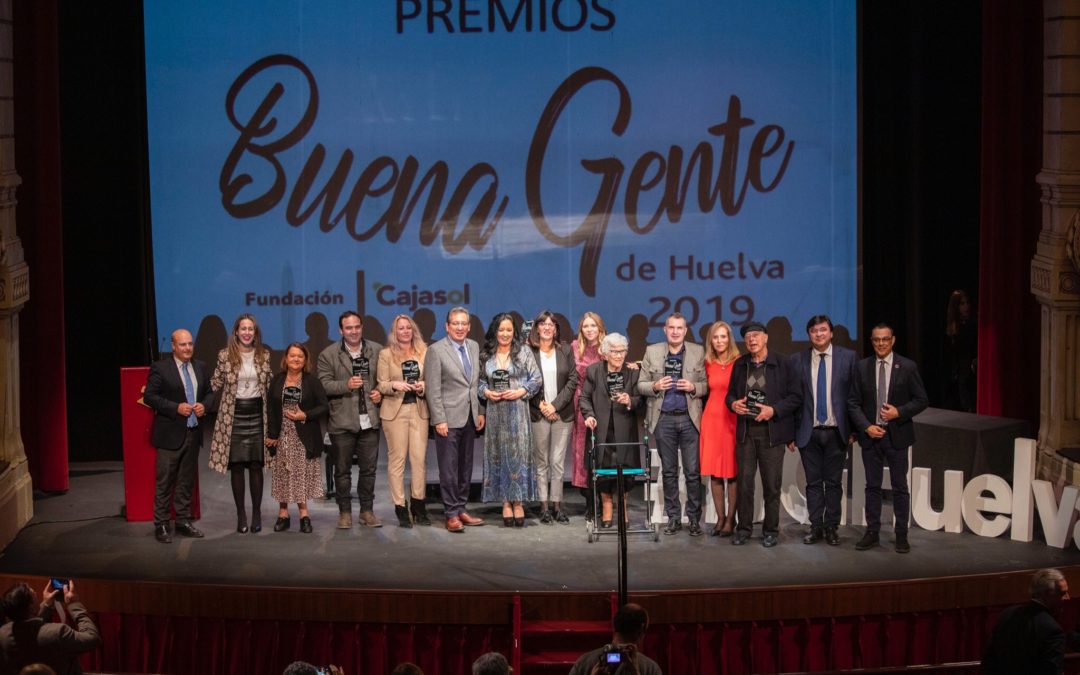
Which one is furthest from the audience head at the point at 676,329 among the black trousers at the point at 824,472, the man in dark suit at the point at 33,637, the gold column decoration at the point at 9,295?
the gold column decoration at the point at 9,295

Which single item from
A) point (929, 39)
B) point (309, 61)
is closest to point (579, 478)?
point (309, 61)

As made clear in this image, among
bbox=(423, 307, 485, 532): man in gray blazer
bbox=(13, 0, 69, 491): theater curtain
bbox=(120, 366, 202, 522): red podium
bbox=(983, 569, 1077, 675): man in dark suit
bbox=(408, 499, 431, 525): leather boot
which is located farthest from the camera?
bbox=(13, 0, 69, 491): theater curtain

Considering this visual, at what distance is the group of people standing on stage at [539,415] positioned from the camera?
727 centimetres

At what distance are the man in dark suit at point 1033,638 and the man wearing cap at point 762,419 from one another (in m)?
2.58

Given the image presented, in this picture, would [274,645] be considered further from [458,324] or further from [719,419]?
[719,419]

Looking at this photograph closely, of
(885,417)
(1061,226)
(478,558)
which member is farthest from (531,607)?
(1061,226)

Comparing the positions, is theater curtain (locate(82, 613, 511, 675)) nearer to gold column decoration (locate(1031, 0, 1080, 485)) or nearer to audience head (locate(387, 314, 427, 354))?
audience head (locate(387, 314, 427, 354))

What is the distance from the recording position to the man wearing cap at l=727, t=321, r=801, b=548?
7234 millimetres

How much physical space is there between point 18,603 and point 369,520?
3.43 meters

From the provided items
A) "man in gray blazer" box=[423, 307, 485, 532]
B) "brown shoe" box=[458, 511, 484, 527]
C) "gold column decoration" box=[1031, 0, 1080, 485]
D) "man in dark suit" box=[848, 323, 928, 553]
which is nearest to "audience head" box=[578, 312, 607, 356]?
"man in gray blazer" box=[423, 307, 485, 532]

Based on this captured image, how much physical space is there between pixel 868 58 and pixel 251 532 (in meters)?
5.75

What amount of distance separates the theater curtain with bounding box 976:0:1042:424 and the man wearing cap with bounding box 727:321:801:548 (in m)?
2.48

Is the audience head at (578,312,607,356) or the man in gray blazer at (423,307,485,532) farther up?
the audience head at (578,312,607,356)

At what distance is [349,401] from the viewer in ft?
25.0
